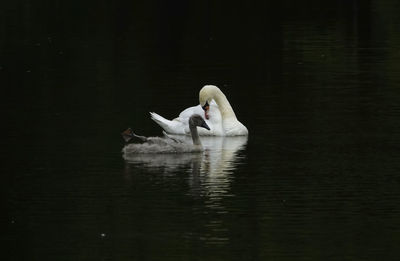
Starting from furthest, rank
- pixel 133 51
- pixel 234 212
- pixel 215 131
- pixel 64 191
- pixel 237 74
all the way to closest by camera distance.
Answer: pixel 133 51 < pixel 237 74 < pixel 215 131 < pixel 64 191 < pixel 234 212

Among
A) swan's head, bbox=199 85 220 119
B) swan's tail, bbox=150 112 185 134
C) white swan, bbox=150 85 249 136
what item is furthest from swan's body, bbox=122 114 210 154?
swan's head, bbox=199 85 220 119

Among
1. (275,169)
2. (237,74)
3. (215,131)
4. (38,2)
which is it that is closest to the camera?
(275,169)

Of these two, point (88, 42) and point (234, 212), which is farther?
point (88, 42)

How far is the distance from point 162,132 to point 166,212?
7905 millimetres

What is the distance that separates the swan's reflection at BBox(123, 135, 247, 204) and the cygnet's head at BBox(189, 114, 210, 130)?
1.12 feet

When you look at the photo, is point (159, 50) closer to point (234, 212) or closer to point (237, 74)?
point (237, 74)

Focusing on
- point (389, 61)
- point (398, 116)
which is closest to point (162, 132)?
point (398, 116)

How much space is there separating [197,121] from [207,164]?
7.99 feet

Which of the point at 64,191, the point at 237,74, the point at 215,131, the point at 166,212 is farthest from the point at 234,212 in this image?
the point at 237,74

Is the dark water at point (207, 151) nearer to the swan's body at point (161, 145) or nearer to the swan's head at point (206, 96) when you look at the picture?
the swan's body at point (161, 145)

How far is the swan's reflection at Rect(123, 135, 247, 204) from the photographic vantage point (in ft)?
65.8

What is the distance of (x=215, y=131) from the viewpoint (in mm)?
26016

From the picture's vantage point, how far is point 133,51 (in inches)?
1676

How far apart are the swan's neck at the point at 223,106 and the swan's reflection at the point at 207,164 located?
33.6 inches
